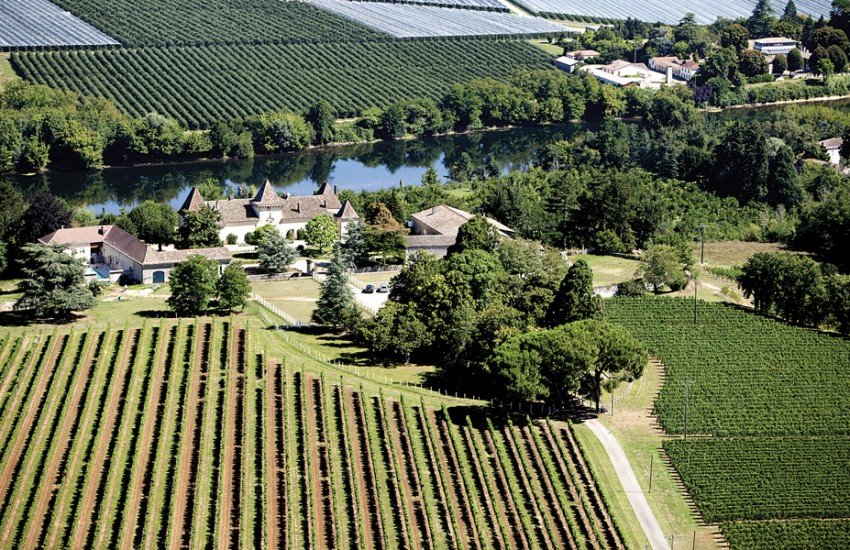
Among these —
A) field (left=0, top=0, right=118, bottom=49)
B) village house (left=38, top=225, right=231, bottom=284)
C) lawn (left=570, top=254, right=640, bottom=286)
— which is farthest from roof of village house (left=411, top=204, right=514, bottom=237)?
field (left=0, top=0, right=118, bottom=49)

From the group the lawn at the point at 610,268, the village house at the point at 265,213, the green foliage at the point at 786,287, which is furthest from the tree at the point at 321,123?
the green foliage at the point at 786,287

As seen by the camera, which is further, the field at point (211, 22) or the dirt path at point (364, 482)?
the field at point (211, 22)

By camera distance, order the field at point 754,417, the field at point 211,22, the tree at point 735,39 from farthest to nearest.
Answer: the tree at point 735,39, the field at point 211,22, the field at point 754,417

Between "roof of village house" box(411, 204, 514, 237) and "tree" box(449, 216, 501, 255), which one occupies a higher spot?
"tree" box(449, 216, 501, 255)

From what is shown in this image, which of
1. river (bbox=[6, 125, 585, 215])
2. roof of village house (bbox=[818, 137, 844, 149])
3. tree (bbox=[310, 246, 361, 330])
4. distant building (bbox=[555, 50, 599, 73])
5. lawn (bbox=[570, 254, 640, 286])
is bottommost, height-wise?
river (bbox=[6, 125, 585, 215])

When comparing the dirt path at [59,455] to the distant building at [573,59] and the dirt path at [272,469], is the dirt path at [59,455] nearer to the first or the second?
the dirt path at [272,469]

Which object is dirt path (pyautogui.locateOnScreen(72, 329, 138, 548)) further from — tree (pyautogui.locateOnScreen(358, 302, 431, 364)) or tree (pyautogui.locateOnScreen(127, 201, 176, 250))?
tree (pyautogui.locateOnScreen(127, 201, 176, 250))

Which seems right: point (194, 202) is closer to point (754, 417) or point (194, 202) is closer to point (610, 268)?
point (610, 268)
